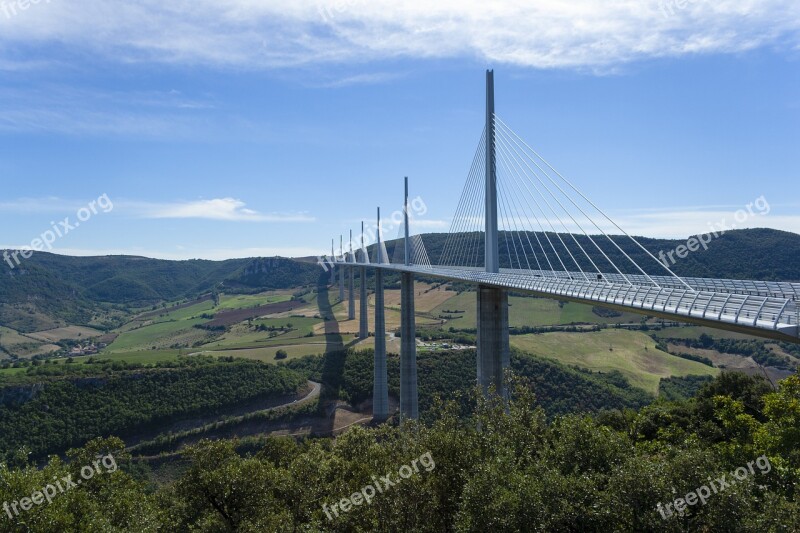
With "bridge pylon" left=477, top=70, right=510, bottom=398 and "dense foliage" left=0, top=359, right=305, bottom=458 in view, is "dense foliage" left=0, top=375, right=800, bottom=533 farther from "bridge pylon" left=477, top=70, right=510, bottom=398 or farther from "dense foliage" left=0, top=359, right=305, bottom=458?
"dense foliage" left=0, top=359, right=305, bottom=458

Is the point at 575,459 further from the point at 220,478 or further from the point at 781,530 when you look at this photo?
the point at 220,478

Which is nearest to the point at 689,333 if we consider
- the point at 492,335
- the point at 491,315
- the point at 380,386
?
the point at 380,386

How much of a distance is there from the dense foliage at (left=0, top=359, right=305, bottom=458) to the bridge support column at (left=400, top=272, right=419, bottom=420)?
811 inches

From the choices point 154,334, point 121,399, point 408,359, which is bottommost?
point 154,334

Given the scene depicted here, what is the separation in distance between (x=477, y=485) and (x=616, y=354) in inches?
2803

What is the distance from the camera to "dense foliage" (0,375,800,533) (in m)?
10.5

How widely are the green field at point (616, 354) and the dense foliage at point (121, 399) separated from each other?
35629 millimetres

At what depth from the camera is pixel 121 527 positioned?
1486 cm

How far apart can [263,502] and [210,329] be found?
106913 mm

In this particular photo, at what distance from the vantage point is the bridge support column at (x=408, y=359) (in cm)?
4897

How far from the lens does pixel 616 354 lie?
7512cm

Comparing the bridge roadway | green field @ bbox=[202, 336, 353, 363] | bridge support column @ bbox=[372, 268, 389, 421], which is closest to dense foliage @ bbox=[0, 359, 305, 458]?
green field @ bbox=[202, 336, 353, 363]

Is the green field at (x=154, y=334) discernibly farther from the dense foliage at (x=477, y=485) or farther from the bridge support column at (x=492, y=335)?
the dense foliage at (x=477, y=485)

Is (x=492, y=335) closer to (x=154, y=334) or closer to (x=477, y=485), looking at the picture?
(x=477, y=485)
